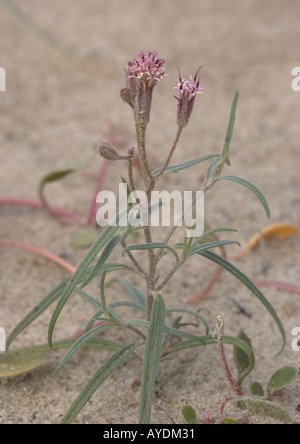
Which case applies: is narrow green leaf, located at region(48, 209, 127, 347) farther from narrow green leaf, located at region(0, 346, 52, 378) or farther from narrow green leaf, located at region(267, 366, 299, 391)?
narrow green leaf, located at region(267, 366, 299, 391)

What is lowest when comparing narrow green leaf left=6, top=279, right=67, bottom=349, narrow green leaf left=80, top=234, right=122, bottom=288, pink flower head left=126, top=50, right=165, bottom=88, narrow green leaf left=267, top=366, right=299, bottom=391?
narrow green leaf left=267, top=366, right=299, bottom=391

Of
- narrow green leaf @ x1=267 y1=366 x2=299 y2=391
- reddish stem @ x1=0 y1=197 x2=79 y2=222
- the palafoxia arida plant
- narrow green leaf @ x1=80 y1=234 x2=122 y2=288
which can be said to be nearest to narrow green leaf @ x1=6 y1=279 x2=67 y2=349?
the palafoxia arida plant

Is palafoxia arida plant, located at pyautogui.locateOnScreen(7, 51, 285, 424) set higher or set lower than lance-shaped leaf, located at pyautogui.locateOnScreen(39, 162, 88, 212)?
lower

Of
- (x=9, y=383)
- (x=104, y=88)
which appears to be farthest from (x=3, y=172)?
(x=9, y=383)

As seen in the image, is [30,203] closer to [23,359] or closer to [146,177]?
[23,359]

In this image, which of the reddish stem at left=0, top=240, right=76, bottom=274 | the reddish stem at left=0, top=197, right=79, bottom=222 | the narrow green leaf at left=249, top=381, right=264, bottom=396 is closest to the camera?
the narrow green leaf at left=249, top=381, right=264, bottom=396

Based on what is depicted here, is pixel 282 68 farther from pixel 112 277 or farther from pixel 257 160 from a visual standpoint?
pixel 112 277

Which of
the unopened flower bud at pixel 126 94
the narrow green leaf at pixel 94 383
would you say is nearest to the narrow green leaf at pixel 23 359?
the narrow green leaf at pixel 94 383
